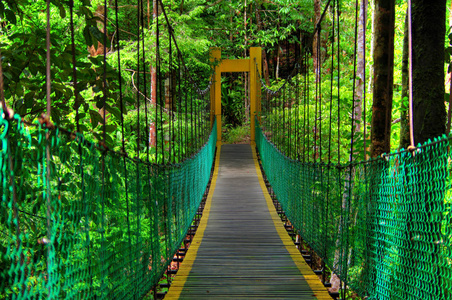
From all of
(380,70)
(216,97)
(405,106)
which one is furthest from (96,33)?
(216,97)

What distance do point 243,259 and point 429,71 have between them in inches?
74.4

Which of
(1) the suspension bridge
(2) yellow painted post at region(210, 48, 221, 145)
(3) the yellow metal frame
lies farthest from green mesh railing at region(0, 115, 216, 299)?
(2) yellow painted post at region(210, 48, 221, 145)

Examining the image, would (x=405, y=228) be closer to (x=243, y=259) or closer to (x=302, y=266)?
(x=302, y=266)

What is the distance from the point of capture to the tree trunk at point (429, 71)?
179 centimetres

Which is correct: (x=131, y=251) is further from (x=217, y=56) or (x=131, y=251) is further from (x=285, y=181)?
(x=217, y=56)

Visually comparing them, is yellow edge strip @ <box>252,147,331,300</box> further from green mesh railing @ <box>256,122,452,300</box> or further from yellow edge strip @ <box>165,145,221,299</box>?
yellow edge strip @ <box>165,145,221,299</box>

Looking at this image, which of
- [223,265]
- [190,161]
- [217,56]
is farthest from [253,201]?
[217,56]

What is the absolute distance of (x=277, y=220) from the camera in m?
4.54

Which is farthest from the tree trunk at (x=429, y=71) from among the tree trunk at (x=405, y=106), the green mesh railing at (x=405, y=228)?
the tree trunk at (x=405, y=106)

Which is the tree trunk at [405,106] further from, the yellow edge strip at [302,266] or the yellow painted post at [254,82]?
the yellow painted post at [254,82]

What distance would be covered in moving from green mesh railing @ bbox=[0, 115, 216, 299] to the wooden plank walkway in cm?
37

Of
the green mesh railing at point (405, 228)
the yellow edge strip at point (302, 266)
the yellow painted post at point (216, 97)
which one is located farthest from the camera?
the yellow painted post at point (216, 97)

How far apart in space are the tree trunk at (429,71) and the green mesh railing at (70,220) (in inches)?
44.0

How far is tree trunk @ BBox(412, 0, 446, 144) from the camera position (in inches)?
70.7
